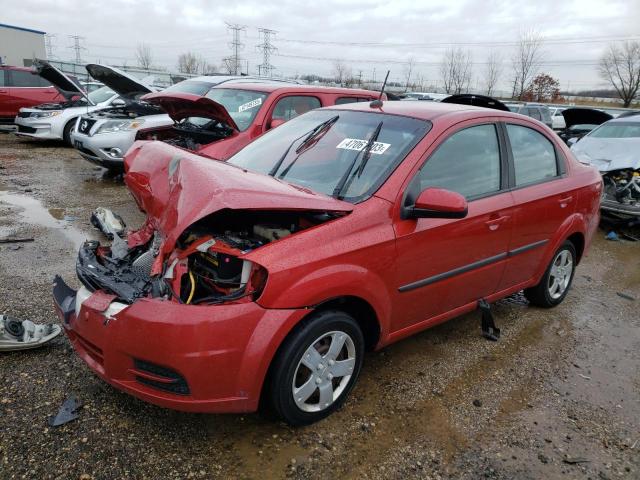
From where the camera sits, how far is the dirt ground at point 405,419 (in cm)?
236

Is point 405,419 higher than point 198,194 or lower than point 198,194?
lower

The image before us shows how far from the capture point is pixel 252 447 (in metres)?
2.47

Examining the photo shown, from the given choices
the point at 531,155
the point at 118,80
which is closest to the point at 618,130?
the point at 531,155

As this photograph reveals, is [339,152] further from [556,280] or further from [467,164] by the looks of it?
[556,280]

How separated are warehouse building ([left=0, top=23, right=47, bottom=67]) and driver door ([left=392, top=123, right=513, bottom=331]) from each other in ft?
117

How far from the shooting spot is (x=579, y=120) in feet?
37.5

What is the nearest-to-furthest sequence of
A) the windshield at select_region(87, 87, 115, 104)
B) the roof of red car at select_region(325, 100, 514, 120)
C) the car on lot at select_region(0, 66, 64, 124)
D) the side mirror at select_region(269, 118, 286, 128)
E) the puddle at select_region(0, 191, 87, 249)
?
1. the roof of red car at select_region(325, 100, 514, 120)
2. the puddle at select_region(0, 191, 87, 249)
3. the side mirror at select_region(269, 118, 286, 128)
4. the windshield at select_region(87, 87, 115, 104)
5. the car on lot at select_region(0, 66, 64, 124)

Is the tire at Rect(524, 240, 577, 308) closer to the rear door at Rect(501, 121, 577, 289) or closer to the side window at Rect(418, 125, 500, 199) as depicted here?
the rear door at Rect(501, 121, 577, 289)

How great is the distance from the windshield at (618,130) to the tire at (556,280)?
526cm

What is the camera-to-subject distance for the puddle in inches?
218

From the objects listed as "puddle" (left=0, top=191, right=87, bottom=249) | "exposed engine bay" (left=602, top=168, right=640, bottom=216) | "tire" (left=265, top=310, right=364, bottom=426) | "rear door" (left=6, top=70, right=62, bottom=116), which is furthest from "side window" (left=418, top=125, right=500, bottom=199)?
"rear door" (left=6, top=70, right=62, bottom=116)

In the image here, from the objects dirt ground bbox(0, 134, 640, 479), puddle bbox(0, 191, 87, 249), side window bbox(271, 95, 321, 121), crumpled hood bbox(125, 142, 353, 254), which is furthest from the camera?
side window bbox(271, 95, 321, 121)

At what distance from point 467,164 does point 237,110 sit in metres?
4.05

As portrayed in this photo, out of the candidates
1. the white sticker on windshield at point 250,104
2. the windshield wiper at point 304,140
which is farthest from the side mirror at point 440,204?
the white sticker on windshield at point 250,104
